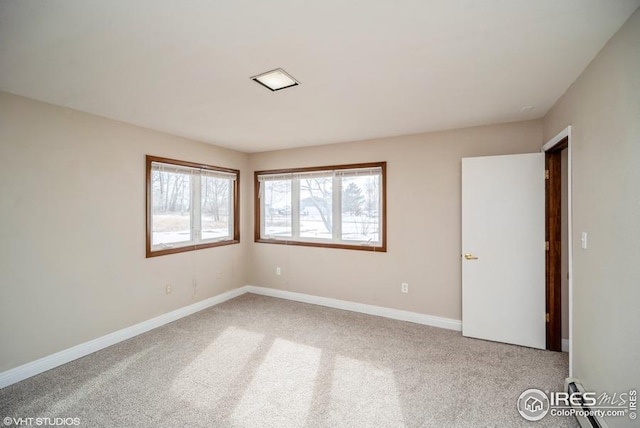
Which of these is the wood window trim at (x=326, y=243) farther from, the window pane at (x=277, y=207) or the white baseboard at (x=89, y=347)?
the white baseboard at (x=89, y=347)

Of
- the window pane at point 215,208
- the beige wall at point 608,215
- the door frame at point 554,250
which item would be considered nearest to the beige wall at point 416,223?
the door frame at point 554,250

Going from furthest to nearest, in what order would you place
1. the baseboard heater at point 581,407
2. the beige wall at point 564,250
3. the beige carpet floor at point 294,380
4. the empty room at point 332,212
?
1. the beige wall at point 564,250
2. the beige carpet floor at point 294,380
3. the baseboard heater at point 581,407
4. the empty room at point 332,212

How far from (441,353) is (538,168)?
7.08 feet

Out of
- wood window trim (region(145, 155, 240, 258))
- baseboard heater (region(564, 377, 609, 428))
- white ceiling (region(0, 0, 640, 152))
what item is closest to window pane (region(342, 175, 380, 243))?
white ceiling (region(0, 0, 640, 152))

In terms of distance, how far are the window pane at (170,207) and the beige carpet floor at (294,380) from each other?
1.18 metres

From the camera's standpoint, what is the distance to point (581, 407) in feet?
6.35

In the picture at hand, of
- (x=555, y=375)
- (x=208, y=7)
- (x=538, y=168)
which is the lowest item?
(x=555, y=375)

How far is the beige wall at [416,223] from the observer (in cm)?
344

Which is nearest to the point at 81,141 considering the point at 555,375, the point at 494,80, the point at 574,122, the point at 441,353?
the point at 494,80

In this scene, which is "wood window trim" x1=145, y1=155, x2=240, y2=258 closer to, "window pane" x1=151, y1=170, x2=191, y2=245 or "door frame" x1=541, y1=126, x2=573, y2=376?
"window pane" x1=151, y1=170, x2=191, y2=245

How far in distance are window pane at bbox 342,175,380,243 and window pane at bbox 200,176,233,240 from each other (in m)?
1.93

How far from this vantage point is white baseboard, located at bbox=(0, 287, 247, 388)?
2.43 metres

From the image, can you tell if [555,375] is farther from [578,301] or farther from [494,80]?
[494,80]

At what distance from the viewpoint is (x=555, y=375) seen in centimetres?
251
